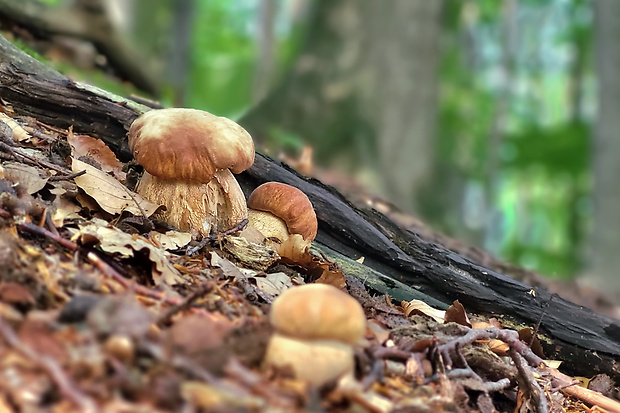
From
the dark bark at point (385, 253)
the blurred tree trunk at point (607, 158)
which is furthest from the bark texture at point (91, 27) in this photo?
the blurred tree trunk at point (607, 158)

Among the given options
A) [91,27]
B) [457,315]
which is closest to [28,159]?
[457,315]

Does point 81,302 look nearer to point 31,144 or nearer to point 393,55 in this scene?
point 31,144

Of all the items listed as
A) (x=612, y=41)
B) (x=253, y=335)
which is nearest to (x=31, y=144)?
(x=253, y=335)

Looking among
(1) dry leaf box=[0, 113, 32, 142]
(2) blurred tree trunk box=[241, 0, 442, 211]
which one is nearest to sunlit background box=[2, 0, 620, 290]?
(2) blurred tree trunk box=[241, 0, 442, 211]

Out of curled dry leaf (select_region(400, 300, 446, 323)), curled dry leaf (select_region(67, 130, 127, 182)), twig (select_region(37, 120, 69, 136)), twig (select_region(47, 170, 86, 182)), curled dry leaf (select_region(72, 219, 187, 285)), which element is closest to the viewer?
curled dry leaf (select_region(72, 219, 187, 285))

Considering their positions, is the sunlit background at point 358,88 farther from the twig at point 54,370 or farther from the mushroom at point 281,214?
the twig at point 54,370

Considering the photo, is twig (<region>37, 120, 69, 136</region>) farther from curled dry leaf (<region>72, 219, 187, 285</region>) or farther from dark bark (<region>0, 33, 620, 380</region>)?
curled dry leaf (<region>72, 219, 187, 285</region>)
